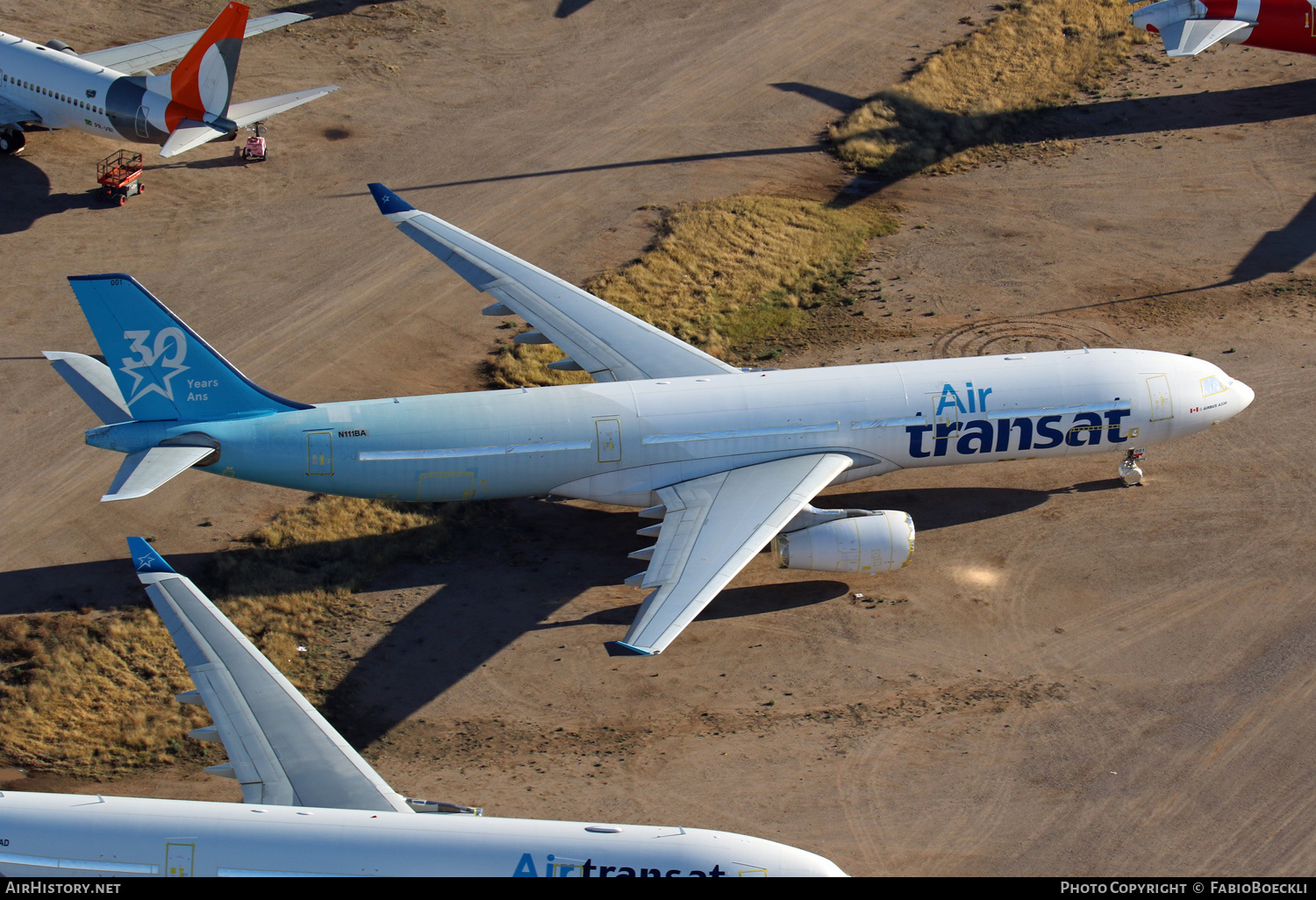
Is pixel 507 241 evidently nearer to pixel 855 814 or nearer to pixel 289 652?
pixel 289 652

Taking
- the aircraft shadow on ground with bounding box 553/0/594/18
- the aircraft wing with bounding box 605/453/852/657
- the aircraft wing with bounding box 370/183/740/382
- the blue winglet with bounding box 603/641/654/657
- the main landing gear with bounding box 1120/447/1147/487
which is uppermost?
the aircraft shadow on ground with bounding box 553/0/594/18

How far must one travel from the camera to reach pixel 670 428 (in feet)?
113

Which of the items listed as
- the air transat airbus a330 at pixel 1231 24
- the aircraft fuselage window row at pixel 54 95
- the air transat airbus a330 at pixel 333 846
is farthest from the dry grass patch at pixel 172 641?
the air transat airbus a330 at pixel 1231 24

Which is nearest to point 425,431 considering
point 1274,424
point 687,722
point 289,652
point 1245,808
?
point 289,652

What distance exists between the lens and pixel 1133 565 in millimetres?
35344

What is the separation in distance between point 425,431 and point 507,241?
18541mm

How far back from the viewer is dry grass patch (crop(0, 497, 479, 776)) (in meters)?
29.2

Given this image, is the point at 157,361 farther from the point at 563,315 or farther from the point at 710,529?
the point at 710,529

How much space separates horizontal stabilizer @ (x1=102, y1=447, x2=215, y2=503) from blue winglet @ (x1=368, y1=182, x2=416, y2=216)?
12572 millimetres

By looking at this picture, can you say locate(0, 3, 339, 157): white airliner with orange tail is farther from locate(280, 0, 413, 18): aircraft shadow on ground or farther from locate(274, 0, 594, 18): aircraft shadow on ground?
locate(274, 0, 594, 18): aircraft shadow on ground

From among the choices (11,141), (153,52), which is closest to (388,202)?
(11,141)

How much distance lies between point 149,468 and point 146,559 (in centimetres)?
746

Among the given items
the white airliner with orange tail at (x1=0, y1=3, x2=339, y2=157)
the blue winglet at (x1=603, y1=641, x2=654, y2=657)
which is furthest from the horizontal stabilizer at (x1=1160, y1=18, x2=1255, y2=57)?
the blue winglet at (x1=603, y1=641, x2=654, y2=657)

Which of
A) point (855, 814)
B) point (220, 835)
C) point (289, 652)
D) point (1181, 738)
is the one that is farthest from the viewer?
point (289, 652)
